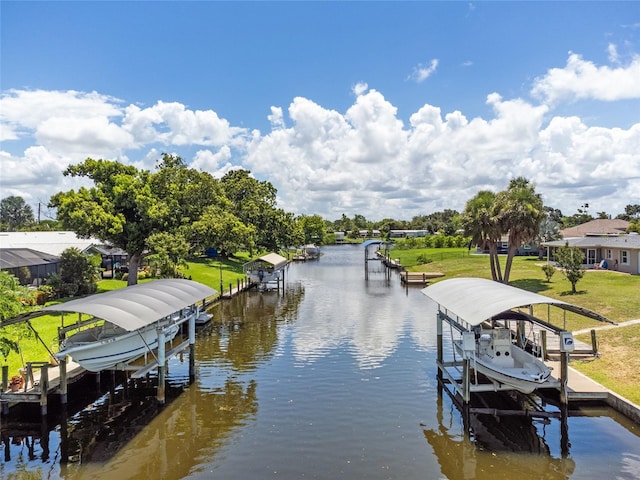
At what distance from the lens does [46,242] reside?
51281 millimetres

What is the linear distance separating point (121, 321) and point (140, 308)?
75.4 inches

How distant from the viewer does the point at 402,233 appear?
632ft

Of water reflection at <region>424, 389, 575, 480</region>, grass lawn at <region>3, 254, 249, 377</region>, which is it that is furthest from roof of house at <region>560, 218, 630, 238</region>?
water reflection at <region>424, 389, 575, 480</region>

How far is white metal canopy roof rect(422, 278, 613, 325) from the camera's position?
51.6ft

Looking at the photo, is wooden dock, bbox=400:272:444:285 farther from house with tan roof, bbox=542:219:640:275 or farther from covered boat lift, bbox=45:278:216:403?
covered boat lift, bbox=45:278:216:403

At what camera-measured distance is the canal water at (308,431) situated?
43.3ft

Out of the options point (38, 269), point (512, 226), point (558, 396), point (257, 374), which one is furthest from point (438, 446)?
point (38, 269)

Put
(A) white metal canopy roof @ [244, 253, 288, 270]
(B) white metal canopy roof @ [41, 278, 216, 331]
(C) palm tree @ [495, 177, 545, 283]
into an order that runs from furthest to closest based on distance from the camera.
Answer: (A) white metal canopy roof @ [244, 253, 288, 270], (C) palm tree @ [495, 177, 545, 283], (B) white metal canopy roof @ [41, 278, 216, 331]

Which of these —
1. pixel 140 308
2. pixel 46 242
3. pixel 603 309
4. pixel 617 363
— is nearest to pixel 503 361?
pixel 617 363

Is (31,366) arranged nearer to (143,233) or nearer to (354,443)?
(354,443)

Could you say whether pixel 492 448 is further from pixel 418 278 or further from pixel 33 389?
pixel 418 278

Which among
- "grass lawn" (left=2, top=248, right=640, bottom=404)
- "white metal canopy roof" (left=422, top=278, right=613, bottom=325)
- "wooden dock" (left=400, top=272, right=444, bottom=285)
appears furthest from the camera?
"wooden dock" (left=400, top=272, right=444, bottom=285)

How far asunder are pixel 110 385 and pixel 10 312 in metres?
5.30

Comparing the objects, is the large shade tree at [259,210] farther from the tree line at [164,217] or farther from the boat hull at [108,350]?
the boat hull at [108,350]
